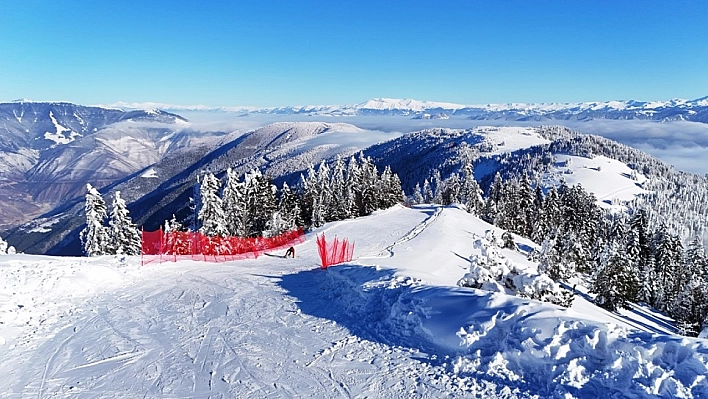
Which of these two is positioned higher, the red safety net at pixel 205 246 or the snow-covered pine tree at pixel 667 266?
the red safety net at pixel 205 246

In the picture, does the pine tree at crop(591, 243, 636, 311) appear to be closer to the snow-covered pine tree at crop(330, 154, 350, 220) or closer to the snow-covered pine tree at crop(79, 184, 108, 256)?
the snow-covered pine tree at crop(330, 154, 350, 220)

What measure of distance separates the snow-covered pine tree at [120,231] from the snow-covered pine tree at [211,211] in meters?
6.11

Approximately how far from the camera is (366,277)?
16641mm

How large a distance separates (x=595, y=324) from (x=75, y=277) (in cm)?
1867

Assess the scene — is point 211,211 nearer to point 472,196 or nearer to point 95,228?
point 95,228

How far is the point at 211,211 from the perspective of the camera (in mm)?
38438

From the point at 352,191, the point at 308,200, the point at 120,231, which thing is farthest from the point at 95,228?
the point at 352,191

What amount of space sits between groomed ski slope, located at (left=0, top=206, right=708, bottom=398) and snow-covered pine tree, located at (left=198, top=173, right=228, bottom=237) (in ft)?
65.0

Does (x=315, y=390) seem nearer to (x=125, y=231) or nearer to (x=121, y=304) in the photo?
(x=121, y=304)

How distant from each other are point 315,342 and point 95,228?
101 feet

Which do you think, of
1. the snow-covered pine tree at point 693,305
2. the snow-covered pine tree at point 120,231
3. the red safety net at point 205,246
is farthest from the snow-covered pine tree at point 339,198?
the snow-covered pine tree at point 693,305

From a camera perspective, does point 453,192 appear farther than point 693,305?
Yes

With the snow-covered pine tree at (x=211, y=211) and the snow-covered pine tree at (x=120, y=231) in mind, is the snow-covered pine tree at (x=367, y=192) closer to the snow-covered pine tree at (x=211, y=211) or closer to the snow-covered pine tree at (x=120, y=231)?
the snow-covered pine tree at (x=211, y=211)

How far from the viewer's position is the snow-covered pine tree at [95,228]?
112ft
